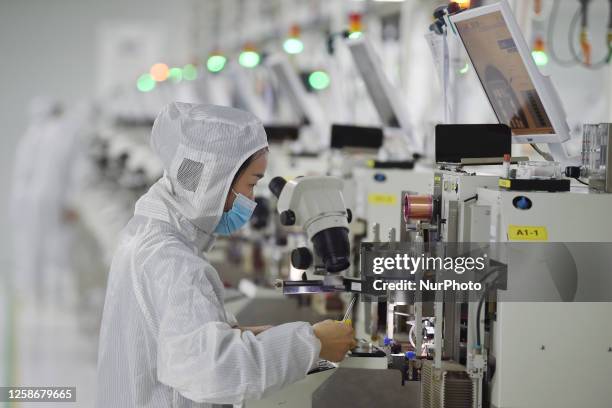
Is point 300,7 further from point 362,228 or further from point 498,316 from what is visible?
point 498,316

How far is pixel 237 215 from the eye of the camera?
216 centimetres

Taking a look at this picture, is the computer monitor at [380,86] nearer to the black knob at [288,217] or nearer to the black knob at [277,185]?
the black knob at [277,185]

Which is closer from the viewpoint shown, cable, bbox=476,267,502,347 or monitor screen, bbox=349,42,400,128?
cable, bbox=476,267,502,347

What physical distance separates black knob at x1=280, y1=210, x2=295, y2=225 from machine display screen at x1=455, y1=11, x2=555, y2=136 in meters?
0.70

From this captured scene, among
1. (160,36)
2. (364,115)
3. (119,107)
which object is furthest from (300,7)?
(160,36)

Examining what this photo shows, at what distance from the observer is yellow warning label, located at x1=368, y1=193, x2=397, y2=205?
366 cm

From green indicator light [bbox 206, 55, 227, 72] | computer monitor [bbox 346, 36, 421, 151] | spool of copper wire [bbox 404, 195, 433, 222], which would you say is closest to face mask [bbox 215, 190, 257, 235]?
spool of copper wire [bbox 404, 195, 433, 222]

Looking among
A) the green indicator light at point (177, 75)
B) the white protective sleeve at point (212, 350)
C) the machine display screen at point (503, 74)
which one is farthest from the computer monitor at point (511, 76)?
the green indicator light at point (177, 75)

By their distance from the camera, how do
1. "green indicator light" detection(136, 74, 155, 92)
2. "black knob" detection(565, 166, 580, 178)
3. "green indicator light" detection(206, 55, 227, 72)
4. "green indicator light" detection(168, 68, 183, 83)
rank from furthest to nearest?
"green indicator light" detection(136, 74, 155, 92) → "green indicator light" detection(168, 68, 183, 83) → "green indicator light" detection(206, 55, 227, 72) → "black knob" detection(565, 166, 580, 178)

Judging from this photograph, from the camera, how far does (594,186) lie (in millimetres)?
2234

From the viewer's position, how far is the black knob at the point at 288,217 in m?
2.53

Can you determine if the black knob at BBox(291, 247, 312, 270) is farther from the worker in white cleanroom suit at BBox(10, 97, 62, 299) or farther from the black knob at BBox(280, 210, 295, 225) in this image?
the worker in white cleanroom suit at BBox(10, 97, 62, 299)

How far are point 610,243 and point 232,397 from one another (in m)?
0.95

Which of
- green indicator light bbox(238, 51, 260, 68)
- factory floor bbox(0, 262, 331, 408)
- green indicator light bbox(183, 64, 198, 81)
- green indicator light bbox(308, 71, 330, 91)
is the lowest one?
factory floor bbox(0, 262, 331, 408)
